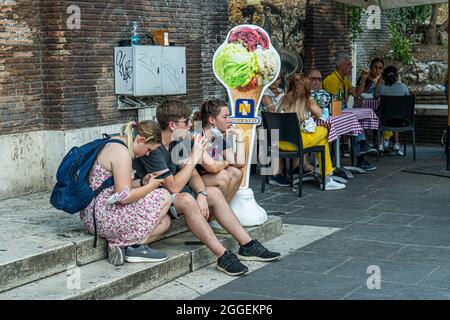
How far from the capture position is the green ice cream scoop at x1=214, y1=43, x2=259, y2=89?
7156 millimetres

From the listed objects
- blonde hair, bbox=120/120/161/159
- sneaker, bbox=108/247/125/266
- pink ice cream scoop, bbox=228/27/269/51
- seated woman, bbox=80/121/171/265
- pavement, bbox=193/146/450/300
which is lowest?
pavement, bbox=193/146/450/300

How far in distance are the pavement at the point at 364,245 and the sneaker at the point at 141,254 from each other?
48 centimetres

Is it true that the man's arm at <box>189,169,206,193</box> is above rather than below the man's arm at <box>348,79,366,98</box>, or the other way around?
below

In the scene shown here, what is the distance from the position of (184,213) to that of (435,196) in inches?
171

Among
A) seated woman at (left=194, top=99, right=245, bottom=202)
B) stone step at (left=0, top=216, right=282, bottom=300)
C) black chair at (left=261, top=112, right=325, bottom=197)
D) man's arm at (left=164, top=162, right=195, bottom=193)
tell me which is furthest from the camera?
black chair at (left=261, top=112, right=325, bottom=197)

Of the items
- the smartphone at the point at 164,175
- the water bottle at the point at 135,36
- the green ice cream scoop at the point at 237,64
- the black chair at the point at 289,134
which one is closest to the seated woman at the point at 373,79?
the black chair at the point at 289,134

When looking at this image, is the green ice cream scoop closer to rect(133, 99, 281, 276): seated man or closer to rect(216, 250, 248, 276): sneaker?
rect(133, 99, 281, 276): seated man

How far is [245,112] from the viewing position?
24.0 feet

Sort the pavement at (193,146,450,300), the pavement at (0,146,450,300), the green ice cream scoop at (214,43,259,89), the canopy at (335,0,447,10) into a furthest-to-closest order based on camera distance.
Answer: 1. the canopy at (335,0,447,10)
2. the green ice cream scoop at (214,43,259,89)
3. the pavement at (193,146,450,300)
4. the pavement at (0,146,450,300)

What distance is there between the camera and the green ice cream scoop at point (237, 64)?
7156 millimetres

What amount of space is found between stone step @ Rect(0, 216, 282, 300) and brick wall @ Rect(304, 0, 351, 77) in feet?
28.0

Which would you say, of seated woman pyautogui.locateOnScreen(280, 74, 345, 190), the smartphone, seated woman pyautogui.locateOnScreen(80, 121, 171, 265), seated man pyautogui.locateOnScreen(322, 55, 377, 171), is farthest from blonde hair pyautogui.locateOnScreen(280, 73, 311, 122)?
seated woman pyautogui.locateOnScreen(80, 121, 171, 265)

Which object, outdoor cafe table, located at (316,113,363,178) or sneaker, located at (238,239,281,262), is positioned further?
outdoor cafe table, located at (316,113,363,178)

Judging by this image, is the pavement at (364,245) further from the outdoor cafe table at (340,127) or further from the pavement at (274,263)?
the outdoor cafe table at (340,127)
